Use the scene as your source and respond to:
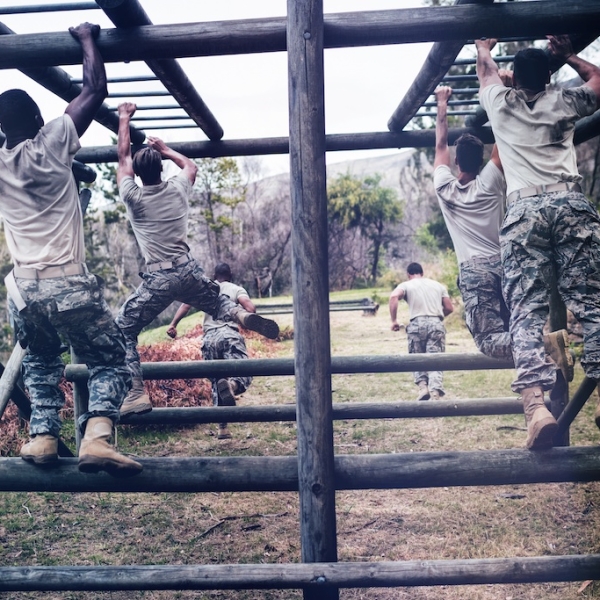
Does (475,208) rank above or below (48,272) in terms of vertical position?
above

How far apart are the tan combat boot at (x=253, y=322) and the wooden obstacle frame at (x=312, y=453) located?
2075mm

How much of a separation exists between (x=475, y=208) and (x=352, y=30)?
185 cm

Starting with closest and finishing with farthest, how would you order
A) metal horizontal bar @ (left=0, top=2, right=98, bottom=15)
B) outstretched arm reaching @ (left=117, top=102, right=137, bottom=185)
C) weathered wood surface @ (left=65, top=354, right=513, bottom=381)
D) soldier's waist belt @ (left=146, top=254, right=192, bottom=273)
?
metal horizontal bar @ (left=0, top=2, right=98, bottom=15) < outstretched arm reaching @ (left=117, top=102, right=137, bottom=185) < soldier's waist belt @ (left=146, top=254, right=192, bottom=273) < weathered wood surface @ (left=65, top=354, right=513, bottom=381)

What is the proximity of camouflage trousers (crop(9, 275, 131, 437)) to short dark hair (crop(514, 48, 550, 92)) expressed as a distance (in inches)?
101

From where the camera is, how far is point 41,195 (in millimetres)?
3199

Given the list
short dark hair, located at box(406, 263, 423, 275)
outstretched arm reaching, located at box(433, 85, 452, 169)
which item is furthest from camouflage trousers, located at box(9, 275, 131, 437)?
short dark hair, located at box(406, 263, 423, 275)

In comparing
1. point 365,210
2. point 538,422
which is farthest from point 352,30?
point 365,210

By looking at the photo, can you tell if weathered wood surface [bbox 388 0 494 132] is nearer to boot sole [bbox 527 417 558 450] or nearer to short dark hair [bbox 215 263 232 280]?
boot sole [bbox 527 417 558 450]

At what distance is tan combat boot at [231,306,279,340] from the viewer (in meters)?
5.20

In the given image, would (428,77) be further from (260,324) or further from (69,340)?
(69,340)

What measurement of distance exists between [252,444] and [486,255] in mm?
4347

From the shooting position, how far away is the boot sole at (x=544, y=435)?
3029 millimetres

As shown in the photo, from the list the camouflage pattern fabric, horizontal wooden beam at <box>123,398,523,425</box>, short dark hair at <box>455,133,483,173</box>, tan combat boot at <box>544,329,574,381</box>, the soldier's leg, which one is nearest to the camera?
tan combat boot at <box>544,329,574,381</box>

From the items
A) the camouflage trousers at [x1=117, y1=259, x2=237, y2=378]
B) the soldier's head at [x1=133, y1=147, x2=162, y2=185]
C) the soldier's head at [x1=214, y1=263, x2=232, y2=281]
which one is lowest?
the camouflage trousers at [x1=117, y1=259, x2=237, y2=378]
